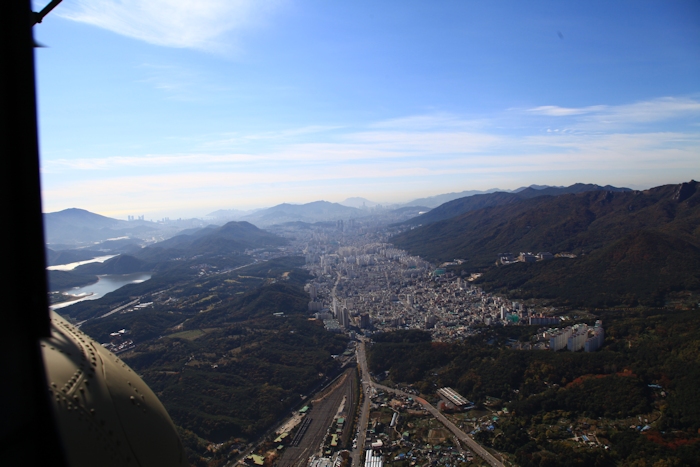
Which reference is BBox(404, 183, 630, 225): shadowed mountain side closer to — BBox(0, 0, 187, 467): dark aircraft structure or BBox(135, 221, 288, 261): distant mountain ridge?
BBox(135, 221, 288, 261): distant mountain ridge

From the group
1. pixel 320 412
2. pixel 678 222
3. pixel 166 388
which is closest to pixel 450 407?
pixel 320 412

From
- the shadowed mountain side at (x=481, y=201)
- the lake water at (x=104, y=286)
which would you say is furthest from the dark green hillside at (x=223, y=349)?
the shadowed mountain side at (x=481, y=201)

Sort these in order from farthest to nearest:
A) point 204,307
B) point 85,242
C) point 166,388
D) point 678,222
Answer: point 85,242
point 678,222
point 204,307
point 166,388

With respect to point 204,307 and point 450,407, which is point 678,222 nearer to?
point 450,407

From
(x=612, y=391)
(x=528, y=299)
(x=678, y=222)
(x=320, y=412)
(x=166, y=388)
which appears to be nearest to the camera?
(x=612, y=391)

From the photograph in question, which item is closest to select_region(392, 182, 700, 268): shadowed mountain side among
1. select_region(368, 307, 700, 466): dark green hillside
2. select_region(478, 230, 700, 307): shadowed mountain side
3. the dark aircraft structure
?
select_region(478, 230, 700, 307): shadowed mountain side

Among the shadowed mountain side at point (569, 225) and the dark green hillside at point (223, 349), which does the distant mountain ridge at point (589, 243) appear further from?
the dark green hillside at point (223, 349)
